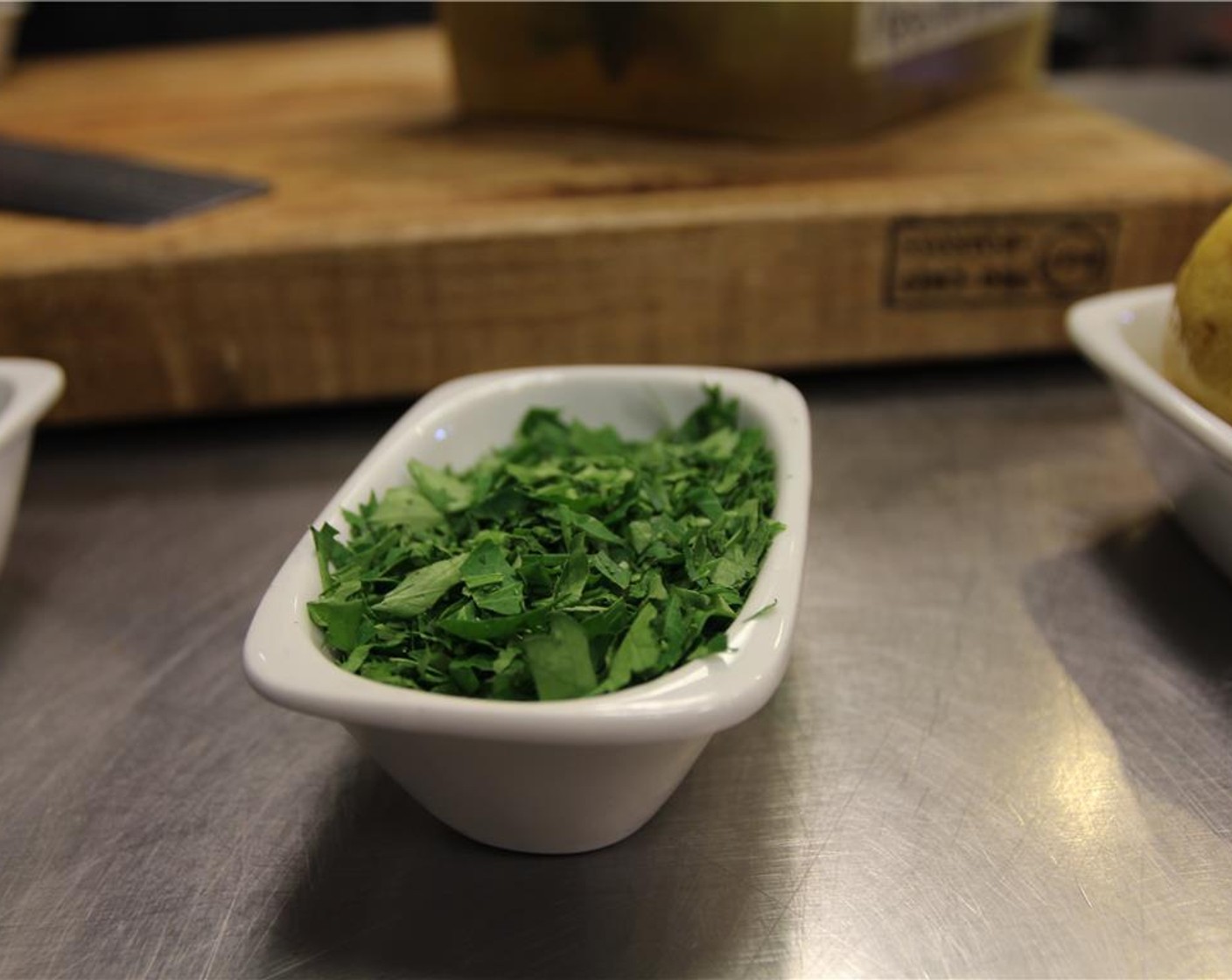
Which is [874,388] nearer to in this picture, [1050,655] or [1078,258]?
[1078,258]

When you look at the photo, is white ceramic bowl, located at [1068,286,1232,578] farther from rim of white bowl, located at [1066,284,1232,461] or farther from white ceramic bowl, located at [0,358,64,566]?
white ceramic bowl, located at [0,358,64,566]

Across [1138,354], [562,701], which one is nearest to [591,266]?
[1138,354]

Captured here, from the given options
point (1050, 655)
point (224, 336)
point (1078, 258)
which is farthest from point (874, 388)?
point (224, 336)

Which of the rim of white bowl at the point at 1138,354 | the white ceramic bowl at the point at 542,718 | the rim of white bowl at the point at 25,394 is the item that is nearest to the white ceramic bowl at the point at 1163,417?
the rim of white bowl at the point at 1138,354

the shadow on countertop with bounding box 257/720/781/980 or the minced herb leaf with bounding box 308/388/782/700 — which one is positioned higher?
the minced herb leaf with bounding box 308/388/782/700

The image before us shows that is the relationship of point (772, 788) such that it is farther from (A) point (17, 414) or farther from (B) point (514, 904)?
(A) point (17, 414)

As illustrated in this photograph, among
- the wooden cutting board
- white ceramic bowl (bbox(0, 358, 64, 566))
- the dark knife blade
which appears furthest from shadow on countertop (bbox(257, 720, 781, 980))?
the dark knife blade
